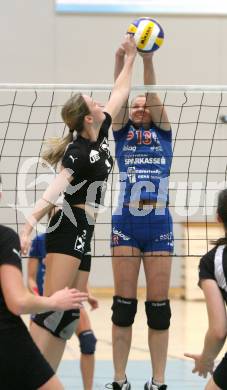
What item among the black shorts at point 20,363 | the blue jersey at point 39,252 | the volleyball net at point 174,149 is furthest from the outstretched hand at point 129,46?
the volleyball net at point 174,149

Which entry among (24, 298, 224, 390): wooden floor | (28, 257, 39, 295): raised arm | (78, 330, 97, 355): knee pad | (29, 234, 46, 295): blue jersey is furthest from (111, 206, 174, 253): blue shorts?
(28, 257, 39, 295): raised arm

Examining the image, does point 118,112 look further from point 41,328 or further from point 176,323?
point 176,323

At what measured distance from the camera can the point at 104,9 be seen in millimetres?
11320

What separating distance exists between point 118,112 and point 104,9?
7258 mm

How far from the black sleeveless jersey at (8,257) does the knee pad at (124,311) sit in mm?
1647

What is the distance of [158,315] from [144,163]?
0.94 meters

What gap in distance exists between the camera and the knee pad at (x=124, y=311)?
175 inches

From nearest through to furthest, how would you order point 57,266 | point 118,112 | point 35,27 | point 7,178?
point 57,266, point 118,112, point 7,178, point 35,27

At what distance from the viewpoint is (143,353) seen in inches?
261

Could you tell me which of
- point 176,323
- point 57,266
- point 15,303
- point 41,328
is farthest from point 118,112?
point 176,323

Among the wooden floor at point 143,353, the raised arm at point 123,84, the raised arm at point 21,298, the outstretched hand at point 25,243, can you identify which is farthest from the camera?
the wooden floor at point 143,353

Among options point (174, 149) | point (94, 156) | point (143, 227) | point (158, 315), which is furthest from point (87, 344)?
point (174, 149)

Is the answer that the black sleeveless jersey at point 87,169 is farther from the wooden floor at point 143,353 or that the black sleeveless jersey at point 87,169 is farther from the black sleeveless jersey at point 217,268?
the wooden floor at point 143,353

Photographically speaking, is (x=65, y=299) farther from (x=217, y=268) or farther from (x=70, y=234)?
(x=70, y=234)
